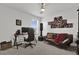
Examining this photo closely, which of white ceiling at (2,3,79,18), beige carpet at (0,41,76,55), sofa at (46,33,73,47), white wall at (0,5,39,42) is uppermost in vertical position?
white ceiling at (2,3,79,18)

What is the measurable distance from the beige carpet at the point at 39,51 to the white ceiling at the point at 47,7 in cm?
66

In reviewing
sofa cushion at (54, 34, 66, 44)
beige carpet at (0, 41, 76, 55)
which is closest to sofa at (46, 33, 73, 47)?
sofa cushion at (54, 34, 66, 44)

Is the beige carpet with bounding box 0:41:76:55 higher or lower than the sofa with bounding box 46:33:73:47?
lower

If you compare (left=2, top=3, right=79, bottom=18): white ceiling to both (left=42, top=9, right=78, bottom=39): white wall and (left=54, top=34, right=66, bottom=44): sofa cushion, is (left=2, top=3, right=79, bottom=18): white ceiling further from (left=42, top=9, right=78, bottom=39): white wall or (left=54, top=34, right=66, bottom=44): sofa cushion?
(left=54, top=34, right=66, bottom=44): sofa cushion

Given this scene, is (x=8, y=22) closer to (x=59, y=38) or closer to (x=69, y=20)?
(x=59, y=38)

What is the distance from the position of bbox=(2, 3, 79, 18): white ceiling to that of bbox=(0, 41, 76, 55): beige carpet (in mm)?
664

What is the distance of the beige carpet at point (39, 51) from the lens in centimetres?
221

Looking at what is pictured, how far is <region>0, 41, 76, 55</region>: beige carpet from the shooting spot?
221 cm

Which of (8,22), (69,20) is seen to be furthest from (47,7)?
(8,22)

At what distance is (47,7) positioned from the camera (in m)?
2.28

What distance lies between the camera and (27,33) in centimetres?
233

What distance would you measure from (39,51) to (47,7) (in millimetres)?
945

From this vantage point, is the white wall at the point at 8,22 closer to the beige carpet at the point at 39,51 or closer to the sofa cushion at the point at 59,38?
the beige carpet at the point at 39,51
